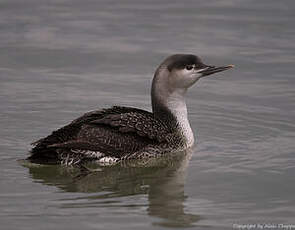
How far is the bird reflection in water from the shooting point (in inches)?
319

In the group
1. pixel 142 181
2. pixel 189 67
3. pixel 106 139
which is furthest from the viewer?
pixel 189 67

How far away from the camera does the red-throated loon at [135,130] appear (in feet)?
29.9

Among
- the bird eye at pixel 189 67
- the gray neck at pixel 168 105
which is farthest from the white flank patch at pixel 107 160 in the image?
the bird eye at pixel 189 67

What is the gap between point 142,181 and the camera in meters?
9.03

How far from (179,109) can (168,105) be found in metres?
0.13

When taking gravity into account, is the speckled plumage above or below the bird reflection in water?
above

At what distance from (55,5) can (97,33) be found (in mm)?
1537

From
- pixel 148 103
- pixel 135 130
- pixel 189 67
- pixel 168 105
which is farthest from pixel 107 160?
pixel 148 103

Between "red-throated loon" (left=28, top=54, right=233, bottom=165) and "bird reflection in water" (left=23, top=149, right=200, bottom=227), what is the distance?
12cm

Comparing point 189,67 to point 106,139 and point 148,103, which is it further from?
point 148,103

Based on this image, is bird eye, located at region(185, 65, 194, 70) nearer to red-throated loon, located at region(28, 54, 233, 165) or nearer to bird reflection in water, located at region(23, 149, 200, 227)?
red-throated loon, located at region(28, 54, 233, 165)

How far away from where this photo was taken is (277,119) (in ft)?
35.5

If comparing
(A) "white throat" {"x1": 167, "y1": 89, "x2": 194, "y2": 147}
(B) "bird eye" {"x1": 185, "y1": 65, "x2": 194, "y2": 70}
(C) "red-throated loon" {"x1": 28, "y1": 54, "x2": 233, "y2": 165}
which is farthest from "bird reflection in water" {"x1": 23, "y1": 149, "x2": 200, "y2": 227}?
(B) "bird eye" {"x1": 185, "y1": 65, "x2": 194, "y2": 70}

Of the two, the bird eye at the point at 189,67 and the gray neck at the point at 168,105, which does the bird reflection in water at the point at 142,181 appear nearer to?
the gray neck at the point at 168,105
